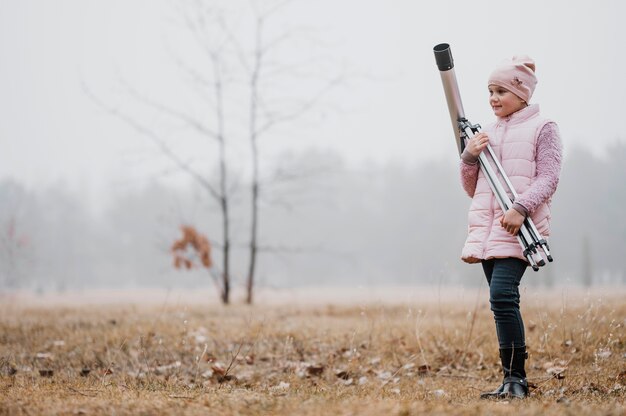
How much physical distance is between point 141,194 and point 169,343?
181ft

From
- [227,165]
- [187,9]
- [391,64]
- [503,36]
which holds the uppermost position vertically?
[187,9]

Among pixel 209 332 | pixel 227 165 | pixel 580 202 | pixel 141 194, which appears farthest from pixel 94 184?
pixel 209 332

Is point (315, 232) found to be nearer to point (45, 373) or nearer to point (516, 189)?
point (45, 373)

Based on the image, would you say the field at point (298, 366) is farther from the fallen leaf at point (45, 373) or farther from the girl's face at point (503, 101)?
the girl's face at point (503, 101)

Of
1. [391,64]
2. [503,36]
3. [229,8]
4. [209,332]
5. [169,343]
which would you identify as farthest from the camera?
[229,8]

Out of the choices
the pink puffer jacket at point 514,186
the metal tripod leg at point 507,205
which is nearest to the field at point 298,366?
the metal tripod leg at point 507,205

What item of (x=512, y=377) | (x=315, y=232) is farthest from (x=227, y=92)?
(x=315, y=232)

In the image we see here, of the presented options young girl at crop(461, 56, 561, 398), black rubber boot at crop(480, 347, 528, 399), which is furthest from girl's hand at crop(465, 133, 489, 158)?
black rubber boot at crop(480, 347, 528, 399)

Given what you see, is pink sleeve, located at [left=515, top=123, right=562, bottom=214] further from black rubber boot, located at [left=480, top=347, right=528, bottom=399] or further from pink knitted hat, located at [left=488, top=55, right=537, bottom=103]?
black rubber boot, located at [left=480, top=347, right=528, bottom=399]

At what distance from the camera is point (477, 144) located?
378 centimetres

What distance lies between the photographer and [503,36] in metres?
7.66

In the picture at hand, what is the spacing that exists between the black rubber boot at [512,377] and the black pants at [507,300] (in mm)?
47

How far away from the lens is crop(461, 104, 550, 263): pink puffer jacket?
365cm

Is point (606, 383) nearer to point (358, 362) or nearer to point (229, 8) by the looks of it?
point (358, 362)
